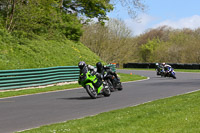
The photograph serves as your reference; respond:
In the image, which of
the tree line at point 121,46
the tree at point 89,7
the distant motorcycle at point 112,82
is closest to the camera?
the distant motorcycle at point 112,82

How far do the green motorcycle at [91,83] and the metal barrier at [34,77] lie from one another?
6.12 m

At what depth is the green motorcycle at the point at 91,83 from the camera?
13852 millimetres

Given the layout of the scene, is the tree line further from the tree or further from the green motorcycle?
the green motorcycle

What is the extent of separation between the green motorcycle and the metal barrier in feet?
20.1

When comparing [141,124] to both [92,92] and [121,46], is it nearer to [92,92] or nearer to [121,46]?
[92,92]

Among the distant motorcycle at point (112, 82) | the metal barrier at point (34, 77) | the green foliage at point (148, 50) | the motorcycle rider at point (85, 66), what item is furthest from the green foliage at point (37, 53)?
the green foliage at point (148, 50)

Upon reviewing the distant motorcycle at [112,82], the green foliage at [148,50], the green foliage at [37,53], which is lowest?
the distant motorcycle at [112,82]

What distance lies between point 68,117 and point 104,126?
2440mm

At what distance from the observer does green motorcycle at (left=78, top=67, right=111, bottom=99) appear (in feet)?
45.4

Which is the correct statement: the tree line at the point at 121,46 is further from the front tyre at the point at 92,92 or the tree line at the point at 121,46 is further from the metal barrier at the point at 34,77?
the front tyre at the point at 92,92

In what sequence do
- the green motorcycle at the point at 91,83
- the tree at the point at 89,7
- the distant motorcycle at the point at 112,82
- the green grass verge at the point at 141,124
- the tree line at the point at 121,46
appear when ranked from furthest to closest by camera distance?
the tree line at the point at 121,46 → the tree at the point at 89,7 → the distant motorcycle at the point at 112,82 → the green motorcycle at the point at 91,83 → the green grass verge at the point at 141,124

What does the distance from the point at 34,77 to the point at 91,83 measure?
7.34m

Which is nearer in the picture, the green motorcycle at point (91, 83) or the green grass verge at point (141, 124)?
the green grass verge at point (141, 124)

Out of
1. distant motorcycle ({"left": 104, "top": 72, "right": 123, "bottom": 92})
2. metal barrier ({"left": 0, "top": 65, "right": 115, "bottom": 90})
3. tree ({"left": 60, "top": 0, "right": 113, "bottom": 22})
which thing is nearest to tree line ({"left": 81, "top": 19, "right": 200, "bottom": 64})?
tree ({"left": 60, "top": 0, "right": 113, "bottom": 22})
